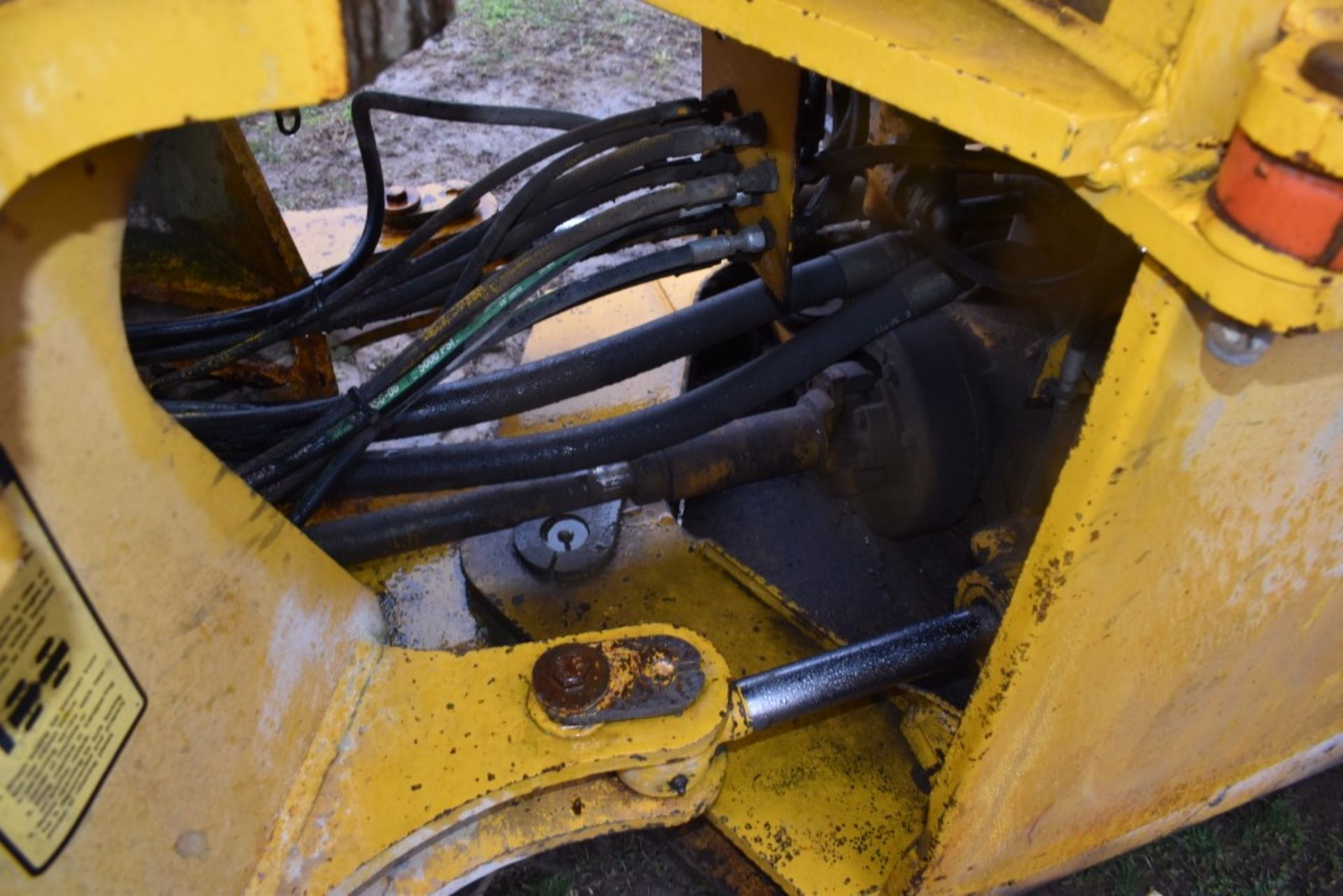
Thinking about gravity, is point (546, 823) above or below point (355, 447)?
below

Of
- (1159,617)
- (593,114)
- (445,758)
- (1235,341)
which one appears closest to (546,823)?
(445,758)

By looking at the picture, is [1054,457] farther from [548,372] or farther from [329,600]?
[329,600]

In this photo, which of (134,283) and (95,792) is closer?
(95,792)

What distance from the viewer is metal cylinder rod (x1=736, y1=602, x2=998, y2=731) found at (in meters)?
0.94

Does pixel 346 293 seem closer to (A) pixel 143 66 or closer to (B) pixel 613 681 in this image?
(B) pixel 613 681

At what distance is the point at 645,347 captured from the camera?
1.15 m

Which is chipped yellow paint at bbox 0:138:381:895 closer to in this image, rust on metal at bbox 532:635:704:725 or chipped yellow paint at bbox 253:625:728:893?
chipped yellow paint at bbox 253:625:728:893

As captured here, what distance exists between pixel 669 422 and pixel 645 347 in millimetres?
96

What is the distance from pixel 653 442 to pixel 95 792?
0.71 metres

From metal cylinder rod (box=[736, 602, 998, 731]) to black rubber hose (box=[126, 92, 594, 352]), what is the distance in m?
0.65

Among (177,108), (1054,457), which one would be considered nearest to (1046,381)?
(1054,457)

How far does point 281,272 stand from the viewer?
1286 millimetres

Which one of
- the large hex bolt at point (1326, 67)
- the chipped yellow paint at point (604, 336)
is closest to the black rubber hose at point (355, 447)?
the chipped yellow paint at point (604, 336)

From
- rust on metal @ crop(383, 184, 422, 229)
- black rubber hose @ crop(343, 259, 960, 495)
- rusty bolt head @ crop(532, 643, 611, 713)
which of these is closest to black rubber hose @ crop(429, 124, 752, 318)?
black rubber hose @ crop(343, 259, 960, 495)
